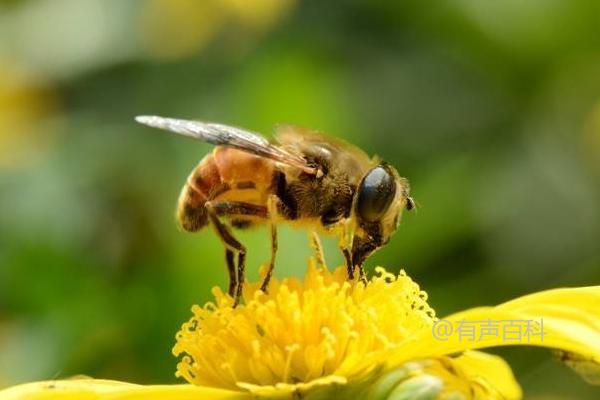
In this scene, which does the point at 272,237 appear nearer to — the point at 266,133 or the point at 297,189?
the point at 297,189

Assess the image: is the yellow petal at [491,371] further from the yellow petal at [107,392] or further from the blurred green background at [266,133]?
the blurred green background at [266,133]

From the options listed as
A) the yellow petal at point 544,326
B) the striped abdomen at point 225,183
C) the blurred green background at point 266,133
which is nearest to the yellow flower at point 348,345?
the yellow petal at point 544,326

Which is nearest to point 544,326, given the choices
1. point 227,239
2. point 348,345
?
point 348,345

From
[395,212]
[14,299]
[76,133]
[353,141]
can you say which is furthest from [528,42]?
[395,212]

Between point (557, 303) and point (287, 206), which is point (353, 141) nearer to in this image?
point (287, 206)

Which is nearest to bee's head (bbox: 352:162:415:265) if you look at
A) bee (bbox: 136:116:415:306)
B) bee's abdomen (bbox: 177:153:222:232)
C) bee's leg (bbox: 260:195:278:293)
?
bee (bbox: 136:116:415:306)
